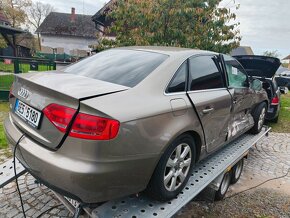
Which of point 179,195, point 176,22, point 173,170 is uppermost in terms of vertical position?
point 176,22

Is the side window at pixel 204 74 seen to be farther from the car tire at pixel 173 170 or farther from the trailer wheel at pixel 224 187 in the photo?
the trailer wheel at pixel 224 187

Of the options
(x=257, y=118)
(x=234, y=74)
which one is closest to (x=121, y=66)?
(x=234, y=74)

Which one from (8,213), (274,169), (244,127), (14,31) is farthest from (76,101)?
(14,31)

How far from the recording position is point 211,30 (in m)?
7.76

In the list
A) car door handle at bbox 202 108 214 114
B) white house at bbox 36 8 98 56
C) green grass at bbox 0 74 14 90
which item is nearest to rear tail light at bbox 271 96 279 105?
car door handle at bbox 202 108 214 114

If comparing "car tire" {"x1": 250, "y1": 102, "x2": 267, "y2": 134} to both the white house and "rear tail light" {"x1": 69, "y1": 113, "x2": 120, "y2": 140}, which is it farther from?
the white house

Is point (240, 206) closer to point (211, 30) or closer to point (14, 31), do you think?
point (211, 30)

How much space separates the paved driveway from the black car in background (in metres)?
0.73

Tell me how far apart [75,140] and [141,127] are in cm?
50

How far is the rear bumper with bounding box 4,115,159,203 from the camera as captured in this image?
5.98ft

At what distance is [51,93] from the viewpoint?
204 centimetres

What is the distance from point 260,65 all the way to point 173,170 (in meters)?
5.60

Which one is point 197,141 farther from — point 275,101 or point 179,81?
point 275,101

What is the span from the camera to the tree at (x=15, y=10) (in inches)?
1216
